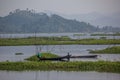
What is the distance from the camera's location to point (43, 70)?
768 centimetres

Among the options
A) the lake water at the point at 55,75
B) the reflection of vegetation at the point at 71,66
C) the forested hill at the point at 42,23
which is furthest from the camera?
the forested hill at the point at 42,23

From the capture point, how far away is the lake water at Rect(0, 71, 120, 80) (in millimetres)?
6881

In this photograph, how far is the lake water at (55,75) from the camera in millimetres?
6881

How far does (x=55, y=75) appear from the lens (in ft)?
23.7

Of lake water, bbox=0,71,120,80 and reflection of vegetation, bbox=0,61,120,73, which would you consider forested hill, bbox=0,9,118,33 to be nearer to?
reflection of vegetation, bbox=0,61,120,73

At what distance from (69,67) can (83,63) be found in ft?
1.17

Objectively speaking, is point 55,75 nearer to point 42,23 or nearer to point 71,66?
point 71,66

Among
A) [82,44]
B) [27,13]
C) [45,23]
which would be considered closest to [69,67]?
[82,44]

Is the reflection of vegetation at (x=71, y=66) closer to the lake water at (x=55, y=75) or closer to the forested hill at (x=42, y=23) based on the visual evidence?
the lake water at (x=55, y=75)

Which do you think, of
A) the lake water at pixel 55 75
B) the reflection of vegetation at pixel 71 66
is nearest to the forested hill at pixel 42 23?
the reflection of vegetation at pixel 71 66

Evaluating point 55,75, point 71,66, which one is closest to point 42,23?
point 71,66

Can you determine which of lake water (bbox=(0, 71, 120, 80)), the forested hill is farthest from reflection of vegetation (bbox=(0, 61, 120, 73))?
the forested hill

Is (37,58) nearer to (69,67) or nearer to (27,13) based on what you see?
(69,67)

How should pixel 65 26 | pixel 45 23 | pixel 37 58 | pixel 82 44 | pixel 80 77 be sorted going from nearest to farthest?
pixel 80 77, pixel 37 58, pixel 82 44, pixel 45 23, pixel 65 26
